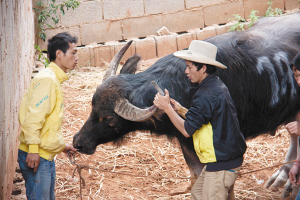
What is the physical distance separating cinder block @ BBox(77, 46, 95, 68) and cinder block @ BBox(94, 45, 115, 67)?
9cm

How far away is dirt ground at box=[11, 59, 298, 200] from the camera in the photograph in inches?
161

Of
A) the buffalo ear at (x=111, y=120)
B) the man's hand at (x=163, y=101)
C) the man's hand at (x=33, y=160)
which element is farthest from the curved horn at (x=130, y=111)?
the man's hand at (x=33, y=160)

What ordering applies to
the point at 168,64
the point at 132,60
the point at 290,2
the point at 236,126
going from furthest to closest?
the point at 290,2, the point at 132,60, the point at 168,64, the point at 236,126

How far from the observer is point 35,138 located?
8.52 ft

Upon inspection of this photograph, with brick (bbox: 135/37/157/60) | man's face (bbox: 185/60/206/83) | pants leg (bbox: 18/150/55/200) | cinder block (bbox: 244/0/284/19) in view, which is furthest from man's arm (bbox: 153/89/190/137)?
cinder block (bbox: 244/0/284/19)

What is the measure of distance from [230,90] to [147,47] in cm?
466

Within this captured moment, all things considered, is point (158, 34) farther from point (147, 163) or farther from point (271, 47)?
Answer: point (271, 47)

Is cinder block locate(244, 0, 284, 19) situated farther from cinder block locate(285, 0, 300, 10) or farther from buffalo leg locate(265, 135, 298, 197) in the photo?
buffalo leg locate(265, 135, 298, 197)

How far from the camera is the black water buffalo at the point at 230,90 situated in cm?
341

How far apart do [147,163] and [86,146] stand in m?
1.42

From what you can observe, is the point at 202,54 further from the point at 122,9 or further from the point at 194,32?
the point at 122,9

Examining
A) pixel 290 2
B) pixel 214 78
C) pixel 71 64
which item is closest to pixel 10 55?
pixel 71 64

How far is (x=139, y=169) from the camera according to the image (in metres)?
4.71

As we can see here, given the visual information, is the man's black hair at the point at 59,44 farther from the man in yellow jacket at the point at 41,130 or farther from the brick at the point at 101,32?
the brick at the point at 101,32
